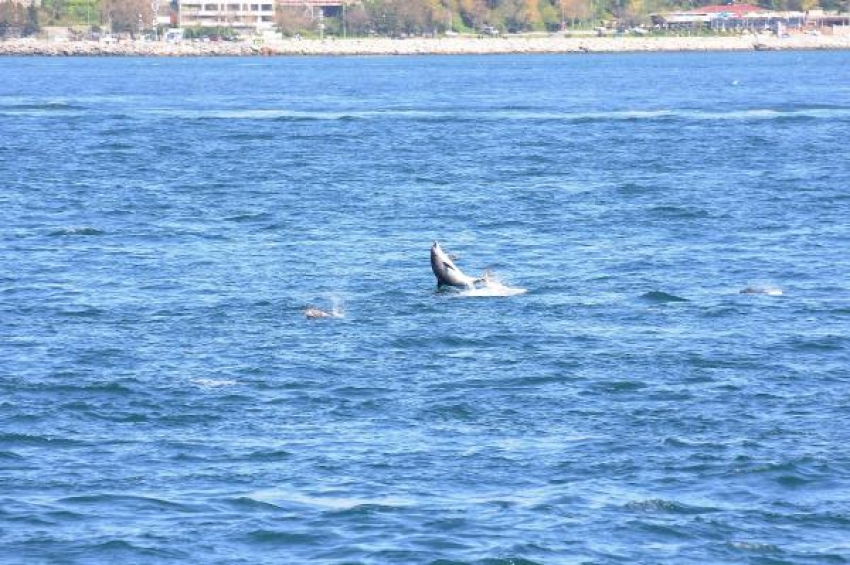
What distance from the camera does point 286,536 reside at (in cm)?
2347

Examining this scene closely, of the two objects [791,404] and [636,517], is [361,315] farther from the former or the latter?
[636,517]

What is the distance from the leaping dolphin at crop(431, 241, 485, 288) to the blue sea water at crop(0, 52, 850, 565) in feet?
1.22

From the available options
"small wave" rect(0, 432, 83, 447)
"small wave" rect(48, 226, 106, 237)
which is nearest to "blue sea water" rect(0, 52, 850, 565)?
"small wave" rect(0, 432, 83, 447)

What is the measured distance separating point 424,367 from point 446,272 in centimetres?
831

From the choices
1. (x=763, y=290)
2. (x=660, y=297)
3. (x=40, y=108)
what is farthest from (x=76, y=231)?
(x=40, y=108)

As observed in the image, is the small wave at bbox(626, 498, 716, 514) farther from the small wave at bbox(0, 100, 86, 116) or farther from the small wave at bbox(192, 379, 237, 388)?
the small wave at bbox(0, 100, 86, 116)

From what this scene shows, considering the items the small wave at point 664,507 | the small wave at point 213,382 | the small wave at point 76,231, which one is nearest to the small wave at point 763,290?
the small wave at point 213,382

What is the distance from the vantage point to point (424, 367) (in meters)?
33.1

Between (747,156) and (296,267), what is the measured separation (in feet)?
127

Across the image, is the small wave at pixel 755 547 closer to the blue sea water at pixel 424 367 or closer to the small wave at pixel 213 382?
the blue sea water at pixel 424 367

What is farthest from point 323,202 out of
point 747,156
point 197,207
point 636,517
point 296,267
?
point 636,517

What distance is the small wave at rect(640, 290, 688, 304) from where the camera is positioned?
133ft

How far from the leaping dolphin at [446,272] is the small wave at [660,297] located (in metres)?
3.98

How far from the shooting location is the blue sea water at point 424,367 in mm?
23922
